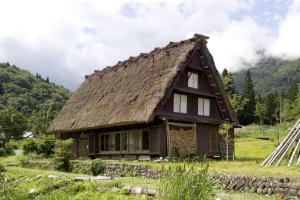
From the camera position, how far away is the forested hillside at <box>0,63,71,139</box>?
65.7 m

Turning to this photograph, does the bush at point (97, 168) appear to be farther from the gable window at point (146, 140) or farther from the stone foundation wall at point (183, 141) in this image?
the stone foundation wall at point (183, 141)

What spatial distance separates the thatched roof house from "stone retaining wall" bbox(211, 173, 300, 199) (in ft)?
29.6

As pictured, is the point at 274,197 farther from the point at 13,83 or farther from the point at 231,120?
the point at 13,83

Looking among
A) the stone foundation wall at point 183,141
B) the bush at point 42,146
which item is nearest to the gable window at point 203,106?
the stone foundation wall at point 183,141

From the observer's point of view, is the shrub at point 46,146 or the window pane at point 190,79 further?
the shrub at point 46,146

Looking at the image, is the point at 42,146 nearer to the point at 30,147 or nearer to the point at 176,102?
the point at 30,147

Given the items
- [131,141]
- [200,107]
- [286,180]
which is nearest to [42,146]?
[131,141]

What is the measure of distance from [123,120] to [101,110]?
388 cm

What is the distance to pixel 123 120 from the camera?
23.7 meters

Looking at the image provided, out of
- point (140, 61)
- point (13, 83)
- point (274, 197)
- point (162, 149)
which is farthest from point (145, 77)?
point (13, 83)

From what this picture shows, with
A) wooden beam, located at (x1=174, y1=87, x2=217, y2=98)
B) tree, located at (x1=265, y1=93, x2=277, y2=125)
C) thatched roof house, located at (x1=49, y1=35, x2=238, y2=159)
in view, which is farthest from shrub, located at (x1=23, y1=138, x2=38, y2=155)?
tree, located at (x1=265, y1=93, x2=277, y2=125)

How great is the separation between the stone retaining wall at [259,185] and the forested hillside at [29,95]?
48353 millimetres

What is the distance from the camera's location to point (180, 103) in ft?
84.1

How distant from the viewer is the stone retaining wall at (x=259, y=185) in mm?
11531
